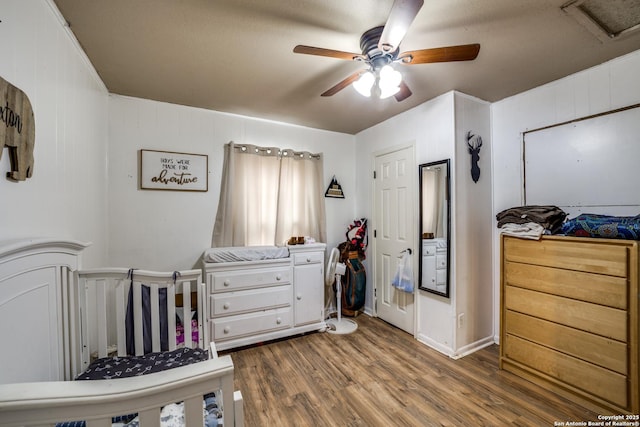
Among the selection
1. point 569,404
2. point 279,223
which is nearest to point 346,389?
point 569,404

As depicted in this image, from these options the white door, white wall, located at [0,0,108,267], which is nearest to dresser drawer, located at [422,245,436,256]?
the white door

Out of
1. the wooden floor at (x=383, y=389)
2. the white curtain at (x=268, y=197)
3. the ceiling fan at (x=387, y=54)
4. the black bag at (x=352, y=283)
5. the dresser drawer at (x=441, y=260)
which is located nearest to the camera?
the ceiling fan at (x=387, y=54)

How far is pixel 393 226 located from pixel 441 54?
1.93 metres

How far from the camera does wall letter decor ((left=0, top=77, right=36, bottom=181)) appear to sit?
39.1 inches

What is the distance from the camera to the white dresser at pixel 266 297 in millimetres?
2484

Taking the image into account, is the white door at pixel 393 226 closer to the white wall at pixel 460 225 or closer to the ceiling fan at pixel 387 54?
the white wall at pixel 460 225

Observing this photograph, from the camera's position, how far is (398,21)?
3.83 feet

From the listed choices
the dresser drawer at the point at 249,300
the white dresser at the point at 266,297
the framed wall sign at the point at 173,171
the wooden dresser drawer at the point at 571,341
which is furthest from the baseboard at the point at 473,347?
the framed wall sign at the point at 173,171

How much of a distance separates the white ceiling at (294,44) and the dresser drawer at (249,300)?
1.86 meters

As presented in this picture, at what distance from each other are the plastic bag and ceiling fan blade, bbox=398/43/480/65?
1860 millimetres

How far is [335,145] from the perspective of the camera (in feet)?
11.8

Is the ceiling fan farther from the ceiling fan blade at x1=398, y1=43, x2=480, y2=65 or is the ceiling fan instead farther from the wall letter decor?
the wall letter decor

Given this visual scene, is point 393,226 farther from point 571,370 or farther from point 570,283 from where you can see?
point 571,370

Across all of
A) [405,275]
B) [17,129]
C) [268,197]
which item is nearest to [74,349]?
[17,129]
